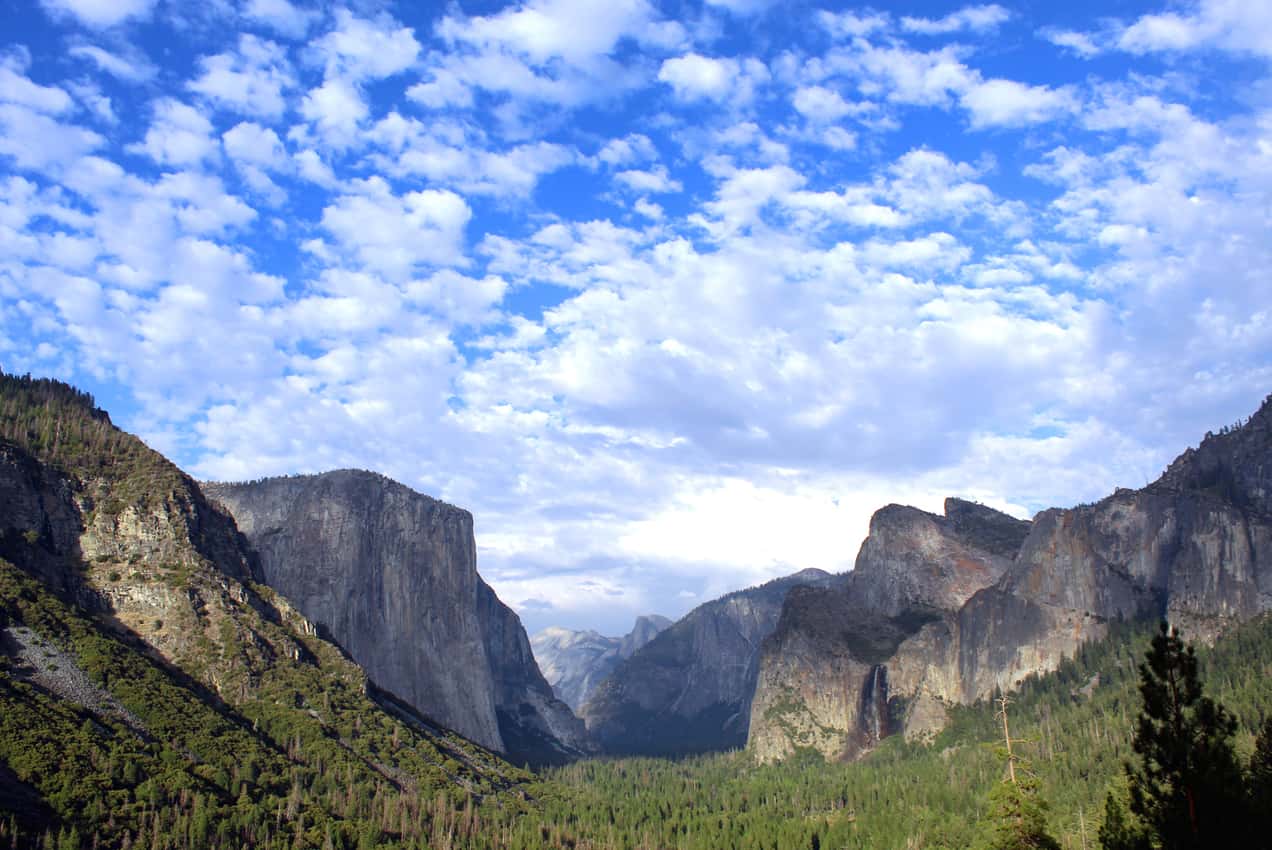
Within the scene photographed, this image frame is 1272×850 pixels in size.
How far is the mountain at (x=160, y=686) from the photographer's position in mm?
103188

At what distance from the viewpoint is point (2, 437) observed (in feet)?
505

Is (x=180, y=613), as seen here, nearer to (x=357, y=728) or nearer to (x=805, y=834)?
(x=357, y=728)

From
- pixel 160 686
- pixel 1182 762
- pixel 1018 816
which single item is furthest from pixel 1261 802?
pixel 160 686

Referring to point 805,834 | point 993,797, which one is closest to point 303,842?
point 805,834

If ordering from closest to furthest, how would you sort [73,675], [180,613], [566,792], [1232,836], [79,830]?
[1232,836]
[79,830]
[73,675]
[180,613]
[566,792]

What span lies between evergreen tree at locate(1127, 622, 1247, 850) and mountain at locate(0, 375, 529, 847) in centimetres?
9319

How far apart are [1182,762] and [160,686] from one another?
126 m

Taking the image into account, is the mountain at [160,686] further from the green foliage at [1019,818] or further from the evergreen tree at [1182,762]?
the evergreen tree at [1182,762]

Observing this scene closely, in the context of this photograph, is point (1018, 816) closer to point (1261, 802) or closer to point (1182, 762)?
point (1182, 762)

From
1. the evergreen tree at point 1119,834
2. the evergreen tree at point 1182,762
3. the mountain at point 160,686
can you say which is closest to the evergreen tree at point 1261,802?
the evergreen tree at point 1182,762

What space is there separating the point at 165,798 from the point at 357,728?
46.8 meters

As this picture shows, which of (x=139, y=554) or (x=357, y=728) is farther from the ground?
(x=139, y=554)

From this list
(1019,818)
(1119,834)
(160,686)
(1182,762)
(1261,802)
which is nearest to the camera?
(1261,802)

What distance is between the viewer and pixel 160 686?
422 ft
